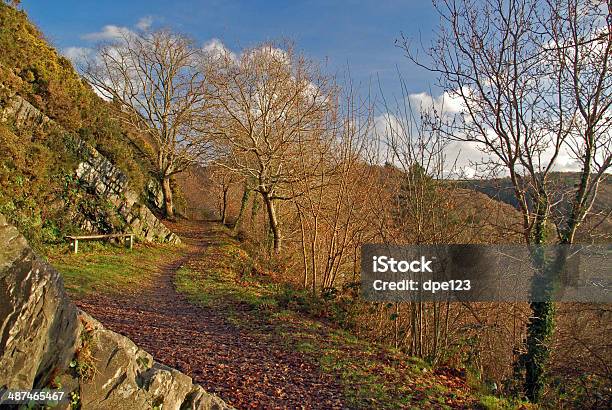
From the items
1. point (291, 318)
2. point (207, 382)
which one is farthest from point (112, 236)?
point (207, 382)

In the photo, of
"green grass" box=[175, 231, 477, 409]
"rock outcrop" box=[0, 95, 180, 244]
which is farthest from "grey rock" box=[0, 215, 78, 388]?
"rock outcrop" box=[0, 95, 180, 244]

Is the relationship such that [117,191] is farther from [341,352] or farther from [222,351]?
[341,352]

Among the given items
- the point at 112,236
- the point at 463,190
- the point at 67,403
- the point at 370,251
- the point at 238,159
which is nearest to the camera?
the point at 67,403

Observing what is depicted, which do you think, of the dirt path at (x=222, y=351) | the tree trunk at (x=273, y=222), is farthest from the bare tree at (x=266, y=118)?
the dirt path at (x=222, y=351)

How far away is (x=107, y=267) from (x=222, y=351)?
265 inches

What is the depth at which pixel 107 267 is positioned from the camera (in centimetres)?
1146

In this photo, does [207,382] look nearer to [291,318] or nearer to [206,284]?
[291,318]

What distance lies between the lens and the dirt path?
5.07m

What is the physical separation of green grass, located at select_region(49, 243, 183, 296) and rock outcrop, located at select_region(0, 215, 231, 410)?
6207 mm

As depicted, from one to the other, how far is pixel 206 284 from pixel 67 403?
28.6ft

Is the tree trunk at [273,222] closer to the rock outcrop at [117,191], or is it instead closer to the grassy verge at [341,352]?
the rock outcrop at [117,191]

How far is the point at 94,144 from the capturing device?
1612 centimetres

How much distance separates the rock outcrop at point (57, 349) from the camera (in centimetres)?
276

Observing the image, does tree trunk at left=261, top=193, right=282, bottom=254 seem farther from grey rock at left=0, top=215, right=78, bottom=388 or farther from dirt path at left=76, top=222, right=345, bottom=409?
grey rock at left=0, top=215, right=78, bottom=388
